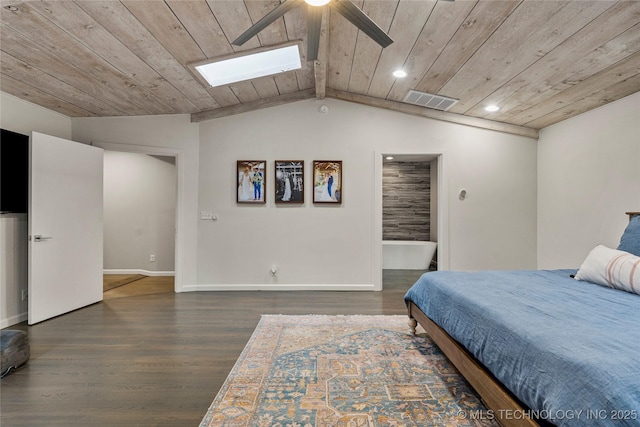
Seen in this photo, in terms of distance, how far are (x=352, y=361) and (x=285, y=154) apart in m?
2.87

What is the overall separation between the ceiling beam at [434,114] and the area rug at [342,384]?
2.94 meters

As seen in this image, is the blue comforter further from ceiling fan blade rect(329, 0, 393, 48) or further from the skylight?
the skylight

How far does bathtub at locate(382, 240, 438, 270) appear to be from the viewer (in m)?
5.67

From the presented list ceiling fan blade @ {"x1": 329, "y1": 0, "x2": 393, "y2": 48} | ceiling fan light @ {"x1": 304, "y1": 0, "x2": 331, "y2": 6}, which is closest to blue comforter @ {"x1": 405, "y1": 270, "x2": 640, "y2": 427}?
ceiling fan blade @ {"x1": 329, "y1": 0, "x2": 393, "y2": 48}

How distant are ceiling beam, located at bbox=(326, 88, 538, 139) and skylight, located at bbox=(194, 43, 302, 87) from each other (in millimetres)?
950

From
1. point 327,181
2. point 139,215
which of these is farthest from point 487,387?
point 139,215

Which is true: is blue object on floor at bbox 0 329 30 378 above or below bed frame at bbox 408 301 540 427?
below

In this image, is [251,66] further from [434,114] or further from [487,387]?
[487,387]

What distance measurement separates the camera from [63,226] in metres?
3.15

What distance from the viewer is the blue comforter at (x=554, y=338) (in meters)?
Result: 0.93

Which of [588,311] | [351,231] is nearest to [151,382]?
[588,311]

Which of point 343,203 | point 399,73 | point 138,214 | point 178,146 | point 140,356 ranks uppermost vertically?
point 399,73

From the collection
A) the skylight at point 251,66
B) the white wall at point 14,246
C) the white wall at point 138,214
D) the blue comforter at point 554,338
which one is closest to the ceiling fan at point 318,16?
the skylight at point 251,66

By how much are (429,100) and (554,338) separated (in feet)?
10.6
